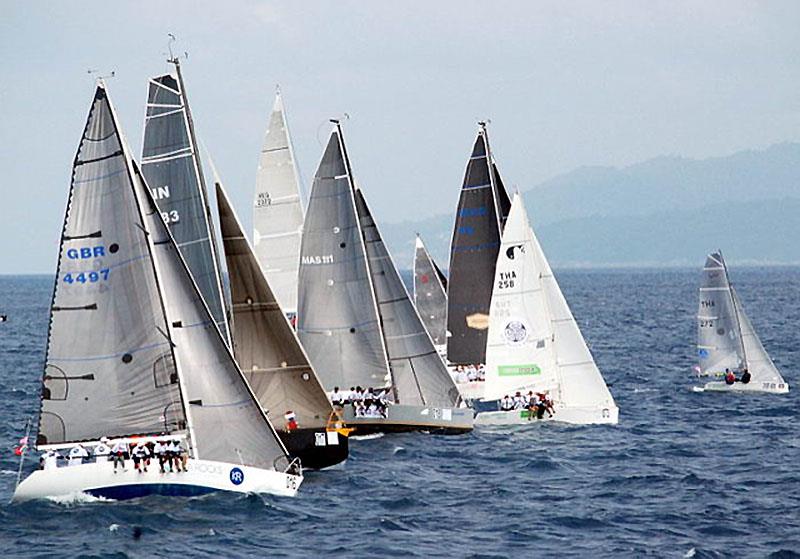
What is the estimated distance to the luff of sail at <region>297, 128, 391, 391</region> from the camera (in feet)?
155

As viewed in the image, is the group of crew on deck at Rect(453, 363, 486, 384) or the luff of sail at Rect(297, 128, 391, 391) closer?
the luff of sail at Rect(297, 128, 391, 391)

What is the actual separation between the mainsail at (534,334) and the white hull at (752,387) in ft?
44.8

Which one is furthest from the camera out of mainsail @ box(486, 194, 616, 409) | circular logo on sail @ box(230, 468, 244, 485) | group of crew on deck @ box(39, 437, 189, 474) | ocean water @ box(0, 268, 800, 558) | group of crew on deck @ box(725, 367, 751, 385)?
group of crew on deck @ box(725, 367, 751, 385)

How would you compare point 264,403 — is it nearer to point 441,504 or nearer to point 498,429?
point 441,504

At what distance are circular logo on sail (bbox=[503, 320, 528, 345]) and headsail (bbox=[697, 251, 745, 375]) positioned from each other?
15589mm

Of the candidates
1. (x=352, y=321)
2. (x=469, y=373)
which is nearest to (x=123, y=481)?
(x=352, y=321)

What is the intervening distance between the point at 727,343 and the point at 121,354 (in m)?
35.9

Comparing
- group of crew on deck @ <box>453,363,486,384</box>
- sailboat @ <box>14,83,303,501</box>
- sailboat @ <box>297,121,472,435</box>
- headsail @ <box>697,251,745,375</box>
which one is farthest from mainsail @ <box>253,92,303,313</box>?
sailboat @ <box>14,83,303,501</box>

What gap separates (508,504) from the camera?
114 feet

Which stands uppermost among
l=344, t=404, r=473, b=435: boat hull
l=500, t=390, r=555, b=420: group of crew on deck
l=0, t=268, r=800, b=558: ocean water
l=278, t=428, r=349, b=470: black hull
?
l=500, t=390, r=555, b=420: group of crew on deck

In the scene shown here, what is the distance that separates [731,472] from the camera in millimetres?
39438

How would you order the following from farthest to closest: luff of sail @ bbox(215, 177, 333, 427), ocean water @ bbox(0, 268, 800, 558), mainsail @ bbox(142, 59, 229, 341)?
mainsail @ bbox(142, 59, 229, 341), luff of sail @ bbox(215, 177, 333, 427), ocean water @ bbox(0, 268, 800, 558)

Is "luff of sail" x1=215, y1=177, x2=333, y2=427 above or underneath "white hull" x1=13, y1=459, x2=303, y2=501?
above

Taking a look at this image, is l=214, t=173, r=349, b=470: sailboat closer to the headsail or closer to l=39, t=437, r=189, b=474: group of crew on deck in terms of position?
l=39, t=437, r=189, b=474: group of crew on deck
